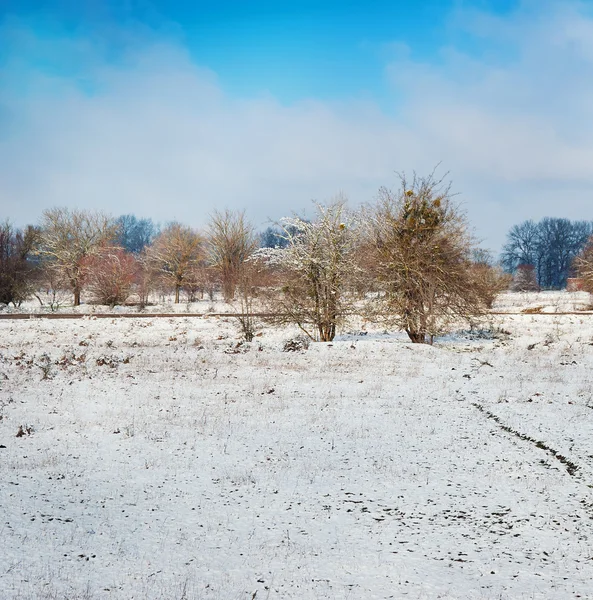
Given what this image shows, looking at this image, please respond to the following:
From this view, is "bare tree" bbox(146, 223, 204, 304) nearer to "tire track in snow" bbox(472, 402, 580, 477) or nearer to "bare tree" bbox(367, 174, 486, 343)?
"bare tree" bbox(367, 174, 486, 343)

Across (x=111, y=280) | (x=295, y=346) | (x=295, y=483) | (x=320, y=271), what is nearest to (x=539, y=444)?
(x=295, y=483)

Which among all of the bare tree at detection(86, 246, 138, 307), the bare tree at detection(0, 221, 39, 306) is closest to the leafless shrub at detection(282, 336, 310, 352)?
the bare tree at detection(86, 246, 138, 307)

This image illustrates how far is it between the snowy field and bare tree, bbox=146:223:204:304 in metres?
35.4

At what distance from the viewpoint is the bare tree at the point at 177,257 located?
48.5 meters

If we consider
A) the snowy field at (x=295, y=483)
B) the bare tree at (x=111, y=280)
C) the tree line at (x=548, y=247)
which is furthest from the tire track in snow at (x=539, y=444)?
the tree line at (x=548, y=247)

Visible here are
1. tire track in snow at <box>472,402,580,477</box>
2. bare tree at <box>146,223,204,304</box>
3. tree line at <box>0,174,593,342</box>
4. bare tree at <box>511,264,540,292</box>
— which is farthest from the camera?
bare tree at <box>511,264,540,292</box>

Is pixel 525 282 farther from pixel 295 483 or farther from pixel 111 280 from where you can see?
pixel 295 483

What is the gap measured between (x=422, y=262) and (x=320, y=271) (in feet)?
12.8

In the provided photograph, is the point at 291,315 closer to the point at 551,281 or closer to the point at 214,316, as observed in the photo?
the point at 214,316

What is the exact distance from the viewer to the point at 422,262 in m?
19.7

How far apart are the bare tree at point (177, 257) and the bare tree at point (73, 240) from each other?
501 centimetres

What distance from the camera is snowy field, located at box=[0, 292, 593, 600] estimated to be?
446cm

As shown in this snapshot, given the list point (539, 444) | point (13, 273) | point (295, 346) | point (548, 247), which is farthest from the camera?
point (548, 247)

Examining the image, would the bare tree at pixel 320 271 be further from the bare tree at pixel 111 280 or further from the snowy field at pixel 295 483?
the bare tree at pixel 111 280
